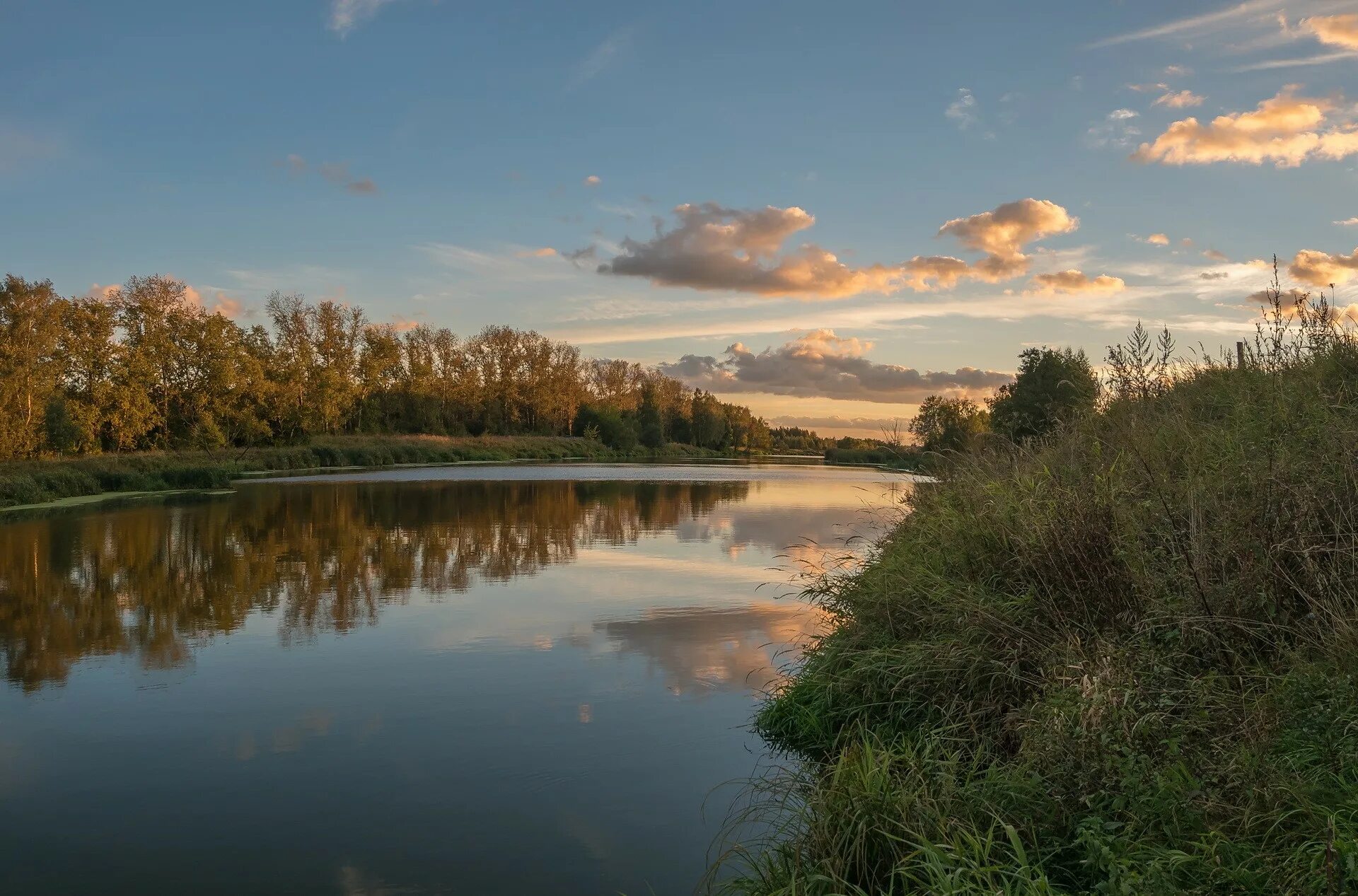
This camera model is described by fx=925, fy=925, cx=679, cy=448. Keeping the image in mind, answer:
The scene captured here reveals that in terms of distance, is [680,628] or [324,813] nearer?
[324,813]

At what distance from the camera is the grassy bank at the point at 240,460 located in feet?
98.9

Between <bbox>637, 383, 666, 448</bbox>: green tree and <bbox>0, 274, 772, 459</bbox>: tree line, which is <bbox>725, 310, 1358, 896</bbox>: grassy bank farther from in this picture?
<bbox>637, 383, 666, 448</bbox>: green tree

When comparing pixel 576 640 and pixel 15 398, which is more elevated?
pixel 15 398

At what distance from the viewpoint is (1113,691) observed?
4.85 meters

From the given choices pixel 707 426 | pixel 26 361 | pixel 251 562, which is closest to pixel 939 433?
pixel 251 562

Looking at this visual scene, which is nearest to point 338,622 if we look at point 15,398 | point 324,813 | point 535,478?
point 324,813

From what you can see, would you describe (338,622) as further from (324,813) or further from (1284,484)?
(1284,484)

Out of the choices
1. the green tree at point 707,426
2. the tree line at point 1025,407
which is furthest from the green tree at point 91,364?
the green tree at point 707,426

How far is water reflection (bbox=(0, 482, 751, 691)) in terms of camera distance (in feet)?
35.3

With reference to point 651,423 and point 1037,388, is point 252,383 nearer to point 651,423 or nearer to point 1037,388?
point 1037,388

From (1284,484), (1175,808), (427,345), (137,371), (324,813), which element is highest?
(427,345)

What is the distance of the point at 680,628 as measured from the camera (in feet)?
36.4

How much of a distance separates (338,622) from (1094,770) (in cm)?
932

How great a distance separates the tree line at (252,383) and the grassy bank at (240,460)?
2548mm
